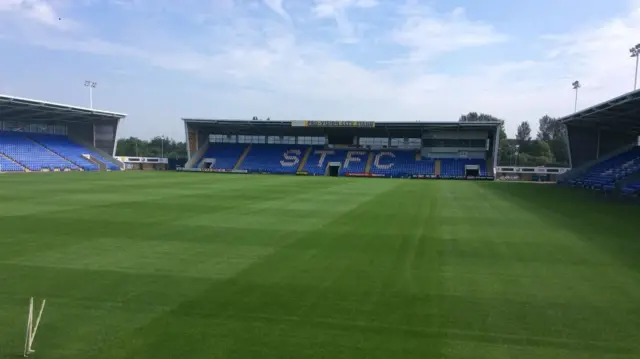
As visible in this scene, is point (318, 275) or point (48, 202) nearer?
point (318, 275)

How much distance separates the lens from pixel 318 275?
8.12 meters

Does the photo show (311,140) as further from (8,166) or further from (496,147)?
(8,166)

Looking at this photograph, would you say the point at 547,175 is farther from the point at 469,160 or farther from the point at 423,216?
the point at 423,216

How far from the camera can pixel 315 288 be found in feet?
24.0

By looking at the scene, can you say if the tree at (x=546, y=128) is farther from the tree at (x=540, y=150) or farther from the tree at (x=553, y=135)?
the tree at (x=540, y=150)

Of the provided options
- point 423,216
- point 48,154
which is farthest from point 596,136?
point 48,154

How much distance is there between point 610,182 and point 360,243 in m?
30.3

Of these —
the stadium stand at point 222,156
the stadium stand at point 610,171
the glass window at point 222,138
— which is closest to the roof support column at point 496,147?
the stadium stand at point 610,171

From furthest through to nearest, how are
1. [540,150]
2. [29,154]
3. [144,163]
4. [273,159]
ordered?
1. [540,150]
2. [144,163]
3. [273,159]
4. [29,154]

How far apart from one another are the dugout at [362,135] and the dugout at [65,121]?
1127 centimetres

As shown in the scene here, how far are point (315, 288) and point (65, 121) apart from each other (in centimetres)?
6563

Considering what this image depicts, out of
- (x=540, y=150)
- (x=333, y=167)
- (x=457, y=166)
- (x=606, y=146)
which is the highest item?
(x=540, y=150)

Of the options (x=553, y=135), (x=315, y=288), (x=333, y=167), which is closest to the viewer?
(x=315, y=288)

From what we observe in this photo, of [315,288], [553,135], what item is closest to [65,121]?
[315,288]
